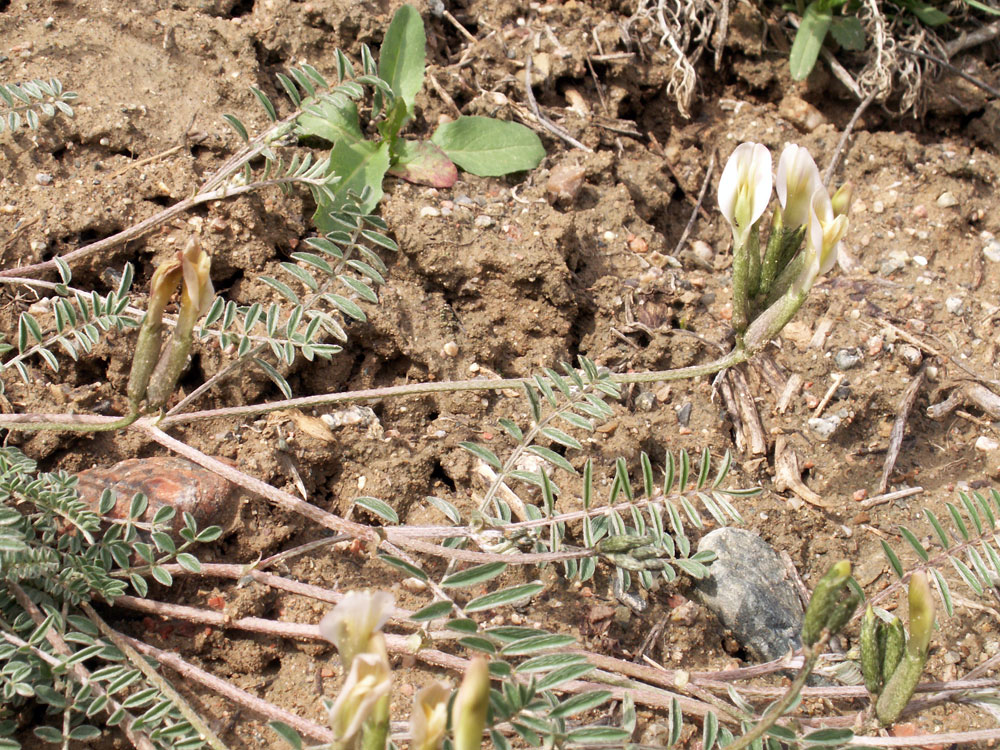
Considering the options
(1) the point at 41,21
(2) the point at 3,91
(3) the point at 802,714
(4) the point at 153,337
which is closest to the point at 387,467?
(4) the point at 153,337

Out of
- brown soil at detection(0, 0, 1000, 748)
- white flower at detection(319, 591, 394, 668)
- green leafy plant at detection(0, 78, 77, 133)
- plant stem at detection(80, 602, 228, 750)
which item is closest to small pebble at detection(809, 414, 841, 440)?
brown soil at detection(0, 0, 1000, 748)

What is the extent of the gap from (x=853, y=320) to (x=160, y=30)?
2738mm

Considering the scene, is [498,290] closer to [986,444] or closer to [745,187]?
[745,187]

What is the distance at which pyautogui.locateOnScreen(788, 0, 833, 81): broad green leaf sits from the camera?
3.66m

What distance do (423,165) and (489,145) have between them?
26 cm

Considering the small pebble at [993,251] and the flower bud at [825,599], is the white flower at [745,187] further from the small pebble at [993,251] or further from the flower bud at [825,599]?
the small pebble at [993,251]

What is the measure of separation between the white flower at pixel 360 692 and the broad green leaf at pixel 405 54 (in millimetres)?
2315

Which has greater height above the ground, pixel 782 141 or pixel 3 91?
pixel 3 91

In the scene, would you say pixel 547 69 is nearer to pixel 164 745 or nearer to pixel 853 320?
pixel 853 320

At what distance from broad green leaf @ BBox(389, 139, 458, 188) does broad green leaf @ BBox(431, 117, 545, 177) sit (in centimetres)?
6

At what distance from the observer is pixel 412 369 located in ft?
9.39

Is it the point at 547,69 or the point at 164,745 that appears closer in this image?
the point at 164,745

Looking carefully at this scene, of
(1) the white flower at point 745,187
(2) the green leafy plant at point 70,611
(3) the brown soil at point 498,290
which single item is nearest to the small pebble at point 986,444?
(3) the brown soil at point 498,290

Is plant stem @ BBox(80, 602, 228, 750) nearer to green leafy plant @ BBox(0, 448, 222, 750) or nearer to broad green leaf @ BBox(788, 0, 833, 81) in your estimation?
green leafy plant @ BBox(0, 448, 222, 750)
